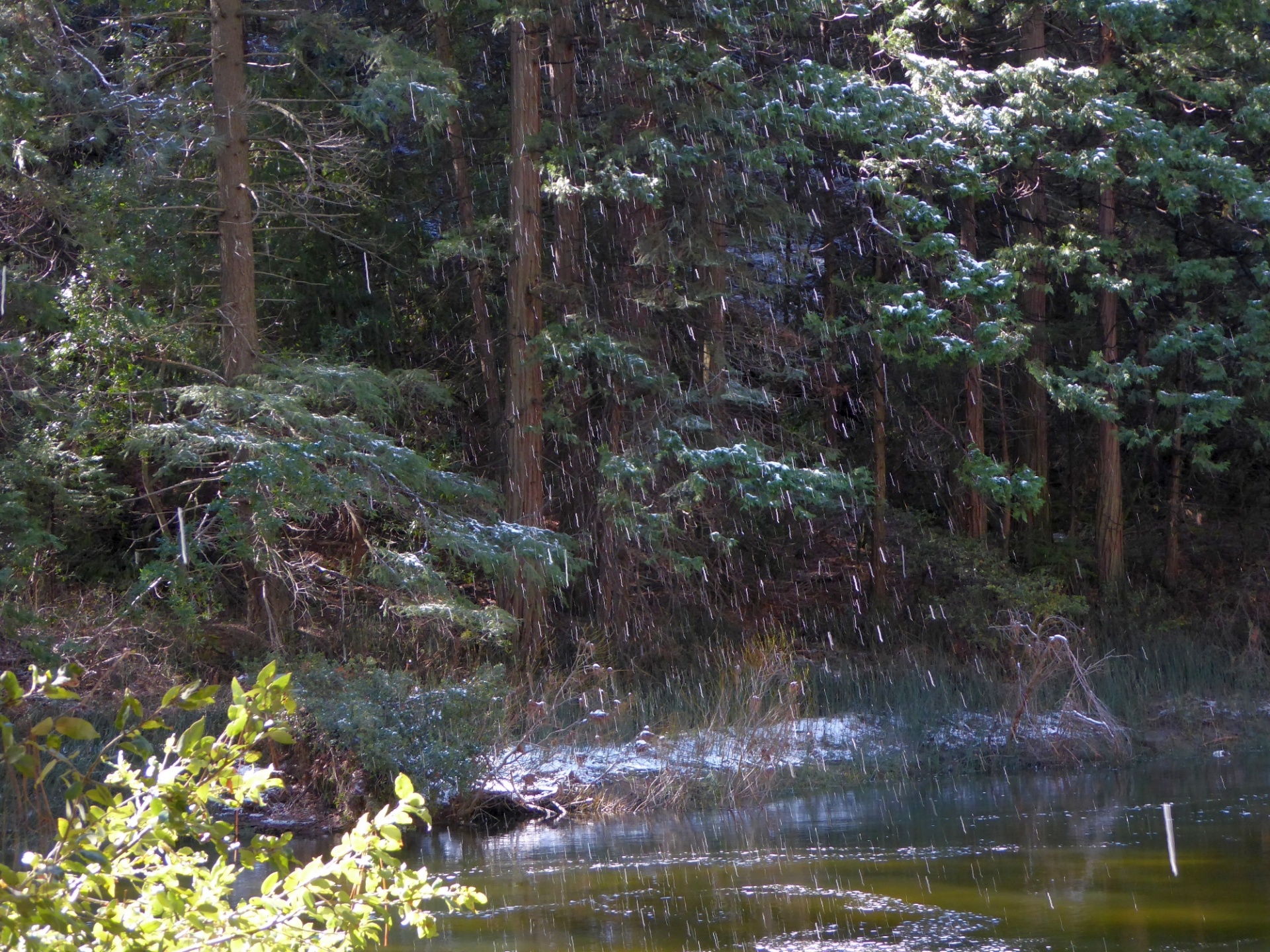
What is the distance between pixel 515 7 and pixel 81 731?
14.3 m

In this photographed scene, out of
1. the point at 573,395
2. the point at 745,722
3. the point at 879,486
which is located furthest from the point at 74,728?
the point at 879,486

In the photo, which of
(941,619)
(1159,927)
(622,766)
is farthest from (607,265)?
(1159,927)

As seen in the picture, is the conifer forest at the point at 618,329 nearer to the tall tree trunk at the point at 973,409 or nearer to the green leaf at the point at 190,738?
the tall tree trunk at the point at 973,409

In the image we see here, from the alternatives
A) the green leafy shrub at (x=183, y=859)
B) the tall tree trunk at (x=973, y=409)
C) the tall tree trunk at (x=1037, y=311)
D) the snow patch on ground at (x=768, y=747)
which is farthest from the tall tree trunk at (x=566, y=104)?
the green leafy shrub at (x=183, y=859)

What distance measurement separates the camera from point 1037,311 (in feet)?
64.5

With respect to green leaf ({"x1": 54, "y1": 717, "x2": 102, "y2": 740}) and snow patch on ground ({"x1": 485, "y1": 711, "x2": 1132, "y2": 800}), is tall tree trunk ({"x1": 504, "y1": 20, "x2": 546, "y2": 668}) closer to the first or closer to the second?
snow patch on ground ({"x1": 485, "y1": 711, "x2": 1132, "y2": 800})

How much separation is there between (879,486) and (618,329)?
498cm

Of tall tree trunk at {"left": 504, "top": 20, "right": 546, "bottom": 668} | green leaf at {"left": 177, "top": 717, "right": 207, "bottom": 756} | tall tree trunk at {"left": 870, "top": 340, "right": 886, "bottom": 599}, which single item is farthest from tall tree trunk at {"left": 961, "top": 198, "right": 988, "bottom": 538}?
green leaf at {"left": 177, "top": 717, "right": 207, "bottom": 756}

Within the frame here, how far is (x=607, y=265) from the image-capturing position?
1802 cm

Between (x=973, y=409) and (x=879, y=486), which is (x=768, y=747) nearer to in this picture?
(x=879, y=486)

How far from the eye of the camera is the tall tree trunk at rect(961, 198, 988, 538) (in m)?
19.4

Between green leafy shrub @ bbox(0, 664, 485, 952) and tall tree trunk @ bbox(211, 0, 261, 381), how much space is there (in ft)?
37.4

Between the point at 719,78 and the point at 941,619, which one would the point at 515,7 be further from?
the point at 941,619

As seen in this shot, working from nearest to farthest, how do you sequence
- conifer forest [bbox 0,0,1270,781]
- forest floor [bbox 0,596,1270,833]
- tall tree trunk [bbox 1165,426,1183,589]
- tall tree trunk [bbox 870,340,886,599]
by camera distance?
1. forest floor [bbox 0,596,1270,833]
2. conifer forest [bbox 0,0,1270,781]
3. tall tree trunk [bbox 870,340,886,599]
4. tall tree trunk [bbox 1165,426,1183,589]
